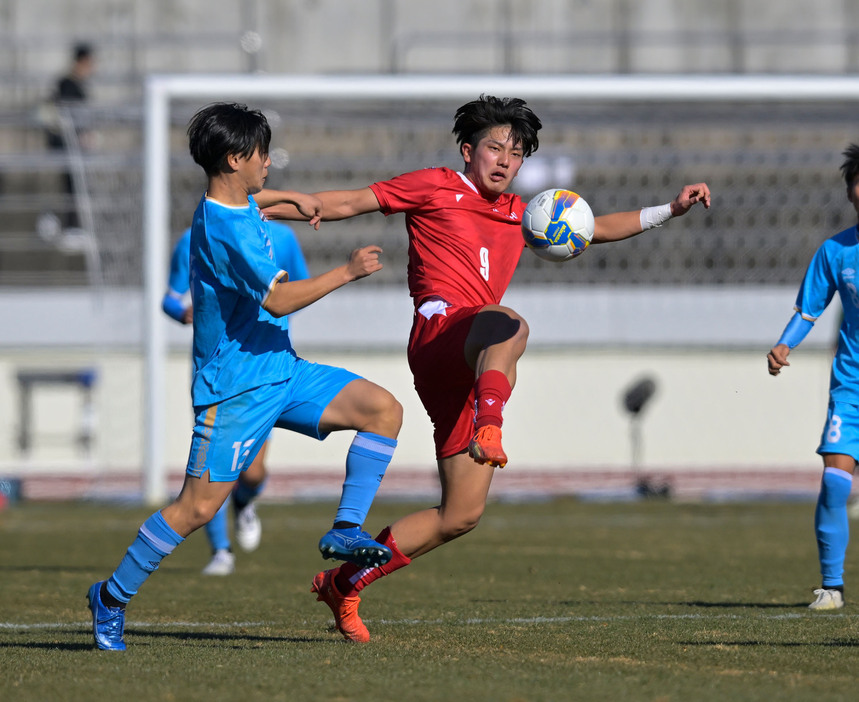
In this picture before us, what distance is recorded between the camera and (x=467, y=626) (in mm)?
5652

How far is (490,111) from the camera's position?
5.64 meters

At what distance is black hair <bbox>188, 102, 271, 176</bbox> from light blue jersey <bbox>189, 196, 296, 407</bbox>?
0.53 feet

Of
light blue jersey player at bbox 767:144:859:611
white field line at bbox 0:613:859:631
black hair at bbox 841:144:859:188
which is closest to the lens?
white field line at bbox 0:613:859:631

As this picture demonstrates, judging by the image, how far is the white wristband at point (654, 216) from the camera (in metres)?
5.84

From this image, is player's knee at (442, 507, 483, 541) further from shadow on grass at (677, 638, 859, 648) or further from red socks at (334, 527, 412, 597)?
shadow on grass at (677, 638, 859, 648)

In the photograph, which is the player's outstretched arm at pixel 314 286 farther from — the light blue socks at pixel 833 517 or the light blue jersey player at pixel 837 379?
the light blue socks at pixel 833 517

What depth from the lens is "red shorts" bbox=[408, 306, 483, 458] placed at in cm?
535

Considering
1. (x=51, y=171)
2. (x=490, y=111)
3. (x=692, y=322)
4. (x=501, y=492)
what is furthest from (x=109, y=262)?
(x=490, y=111)

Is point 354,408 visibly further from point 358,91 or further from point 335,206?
point 358,91

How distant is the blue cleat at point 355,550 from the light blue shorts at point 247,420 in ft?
1.47

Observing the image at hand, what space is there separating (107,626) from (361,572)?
3.23 feet

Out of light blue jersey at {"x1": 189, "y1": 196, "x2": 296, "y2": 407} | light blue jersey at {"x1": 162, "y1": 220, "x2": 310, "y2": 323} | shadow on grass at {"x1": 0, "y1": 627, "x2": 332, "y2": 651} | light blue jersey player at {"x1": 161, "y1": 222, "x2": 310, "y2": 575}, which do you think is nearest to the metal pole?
light blue jersey player at {"x1": 161, "y1": 222, "x2": 310, "y2": 575}

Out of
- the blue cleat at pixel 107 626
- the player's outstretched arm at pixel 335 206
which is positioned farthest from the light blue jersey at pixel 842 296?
the blue cleat at pixel 107 626

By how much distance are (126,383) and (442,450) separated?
10560 millimetres
